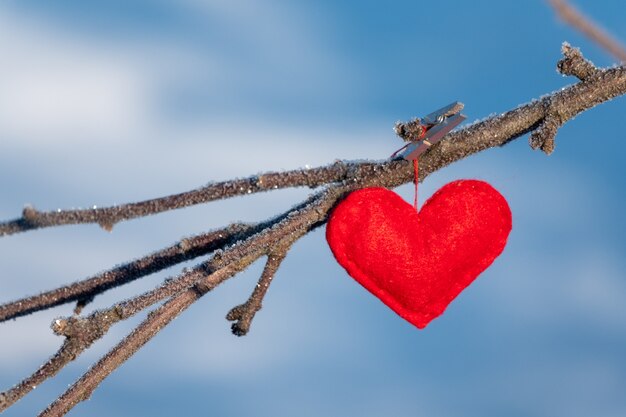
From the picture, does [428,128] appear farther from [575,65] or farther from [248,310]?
[248,310]

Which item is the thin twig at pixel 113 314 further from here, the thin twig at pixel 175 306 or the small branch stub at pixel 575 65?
the small branch stub at pixel 575 65

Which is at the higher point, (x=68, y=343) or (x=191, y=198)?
(x=191, y=198)

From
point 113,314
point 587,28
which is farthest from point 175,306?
point 587,28

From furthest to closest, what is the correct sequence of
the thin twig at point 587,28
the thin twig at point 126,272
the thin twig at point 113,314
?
the thin twig at point 126,272 < the thin twig at point 113,314 < the thin twig at point 587,28

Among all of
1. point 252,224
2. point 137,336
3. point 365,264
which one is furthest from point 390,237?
point 137,336

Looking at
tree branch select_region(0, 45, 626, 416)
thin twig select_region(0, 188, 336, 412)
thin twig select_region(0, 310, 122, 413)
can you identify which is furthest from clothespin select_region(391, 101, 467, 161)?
thin twig select_region(0, 310, 122, 413)

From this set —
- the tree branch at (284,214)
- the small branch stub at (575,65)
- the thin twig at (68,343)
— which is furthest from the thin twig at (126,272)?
the small branch stub at (575,65)
